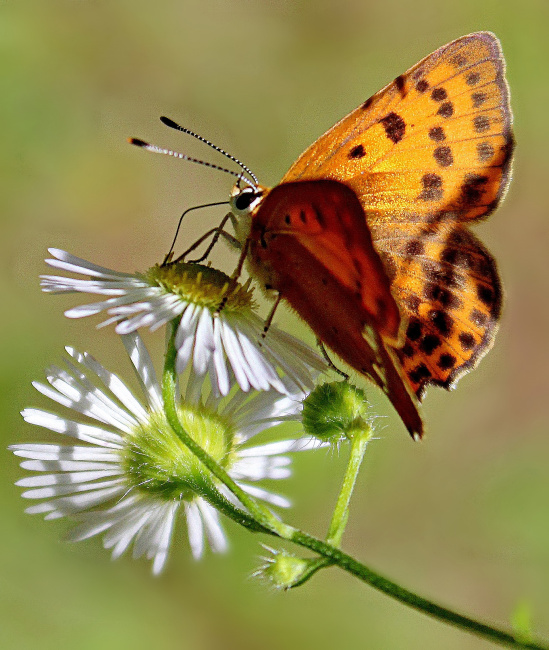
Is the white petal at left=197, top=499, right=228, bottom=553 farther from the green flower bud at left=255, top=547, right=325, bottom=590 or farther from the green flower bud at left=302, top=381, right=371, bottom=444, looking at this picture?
the green flower bud at left=255, top=547, right=325, bottom=590

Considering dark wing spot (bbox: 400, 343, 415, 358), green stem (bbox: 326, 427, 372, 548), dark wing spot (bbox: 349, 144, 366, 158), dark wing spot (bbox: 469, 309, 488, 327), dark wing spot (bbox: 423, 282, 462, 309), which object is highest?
dark wing spot (bbox: 349, 144, 366, 158)

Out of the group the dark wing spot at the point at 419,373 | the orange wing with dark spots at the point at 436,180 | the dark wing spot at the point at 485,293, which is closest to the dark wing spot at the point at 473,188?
the orange wing with dark spots at the point at 436,180

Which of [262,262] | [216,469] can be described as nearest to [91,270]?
[262,262]

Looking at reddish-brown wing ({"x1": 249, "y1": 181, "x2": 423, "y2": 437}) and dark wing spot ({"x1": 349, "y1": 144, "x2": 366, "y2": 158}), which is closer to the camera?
reddish-brown wing ({"x1": 249, "y1": 181, "x2": 423, "y2": 437})

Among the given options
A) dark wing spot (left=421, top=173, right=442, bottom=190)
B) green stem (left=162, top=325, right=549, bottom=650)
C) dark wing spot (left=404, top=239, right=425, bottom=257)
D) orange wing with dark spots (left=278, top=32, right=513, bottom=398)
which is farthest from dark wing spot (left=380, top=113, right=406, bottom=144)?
green stem (left=162, top=325, right=549, bottom=650)

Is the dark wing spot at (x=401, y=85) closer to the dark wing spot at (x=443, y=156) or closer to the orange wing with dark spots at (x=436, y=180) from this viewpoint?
the orange wing with dark spots at (x=436, y=180)

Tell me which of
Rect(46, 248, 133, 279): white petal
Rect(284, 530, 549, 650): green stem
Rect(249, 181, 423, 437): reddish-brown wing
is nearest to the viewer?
Rect(284, 530, 549, 650): green stem
